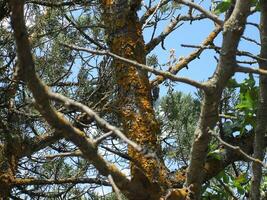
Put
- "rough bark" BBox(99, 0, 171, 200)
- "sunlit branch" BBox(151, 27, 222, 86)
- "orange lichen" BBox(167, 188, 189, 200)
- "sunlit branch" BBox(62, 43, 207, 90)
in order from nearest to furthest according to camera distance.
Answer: "sunlit branch" BBox(62, 43, 207, 90) < "orange lichen" BBox(167, 188, 189, 200) < "rough bark" BBox(99, 0, 171, 200) < "sunlit branch" BBox(151, 27, 222, 86)

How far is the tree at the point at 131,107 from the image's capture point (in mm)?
818

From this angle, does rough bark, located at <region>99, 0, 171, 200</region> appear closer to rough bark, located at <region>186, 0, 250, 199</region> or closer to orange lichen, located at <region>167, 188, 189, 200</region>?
orange lichen, located at <region>167, 188, 189, 200</region>

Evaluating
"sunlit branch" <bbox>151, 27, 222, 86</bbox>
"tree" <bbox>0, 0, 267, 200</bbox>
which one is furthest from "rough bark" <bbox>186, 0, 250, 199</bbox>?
"sunlit branch" <bbox>151, 27, 222, 86</bbox>

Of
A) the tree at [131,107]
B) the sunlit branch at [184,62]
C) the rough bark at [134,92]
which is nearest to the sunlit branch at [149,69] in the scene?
the tree at [131,107]

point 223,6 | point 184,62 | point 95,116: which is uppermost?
point 184,62

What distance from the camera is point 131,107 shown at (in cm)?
152

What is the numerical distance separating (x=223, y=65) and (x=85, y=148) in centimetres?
30

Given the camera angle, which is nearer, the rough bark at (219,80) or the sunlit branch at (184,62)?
the rough bark at (219,80)

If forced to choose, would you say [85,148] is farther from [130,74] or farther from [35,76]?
[130,74]

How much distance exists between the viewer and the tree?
0.82m

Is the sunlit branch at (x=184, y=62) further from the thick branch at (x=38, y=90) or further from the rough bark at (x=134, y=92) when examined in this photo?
the thick branch at (x=38, y=90)

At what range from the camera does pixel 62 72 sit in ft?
9.21

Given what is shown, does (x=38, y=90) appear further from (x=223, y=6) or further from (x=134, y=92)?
(x=134, y=92)

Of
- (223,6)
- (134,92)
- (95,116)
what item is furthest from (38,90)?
(134,92)
